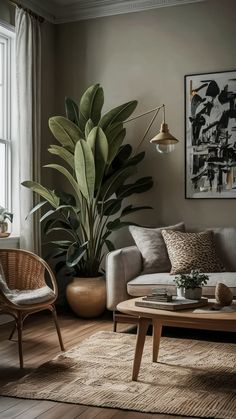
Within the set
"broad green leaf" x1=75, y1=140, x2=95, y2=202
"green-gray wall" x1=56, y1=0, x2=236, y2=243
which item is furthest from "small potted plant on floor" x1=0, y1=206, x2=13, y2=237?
"green-gray wall" x1=56, y1=0, x2=236, y2=243

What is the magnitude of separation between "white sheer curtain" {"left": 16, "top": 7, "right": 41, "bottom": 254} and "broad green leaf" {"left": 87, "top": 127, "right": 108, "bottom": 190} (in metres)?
0.65

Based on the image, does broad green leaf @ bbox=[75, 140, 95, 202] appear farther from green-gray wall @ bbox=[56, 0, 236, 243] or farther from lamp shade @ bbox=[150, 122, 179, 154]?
green-gray wall @ bbox=[56, 0, 236, 243]

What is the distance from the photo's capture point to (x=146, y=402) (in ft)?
9.29

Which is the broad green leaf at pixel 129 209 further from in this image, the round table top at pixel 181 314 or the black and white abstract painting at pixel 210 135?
the round table top at pixel 181 314

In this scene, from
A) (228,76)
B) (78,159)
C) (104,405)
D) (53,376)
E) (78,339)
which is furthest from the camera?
(228,76)

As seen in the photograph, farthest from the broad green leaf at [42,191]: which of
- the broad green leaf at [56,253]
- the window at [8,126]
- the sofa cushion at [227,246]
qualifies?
the sofa cushion at [227,246]

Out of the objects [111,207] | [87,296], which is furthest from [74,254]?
[111,207]

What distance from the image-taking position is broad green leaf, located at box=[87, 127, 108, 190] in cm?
483

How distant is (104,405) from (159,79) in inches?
140

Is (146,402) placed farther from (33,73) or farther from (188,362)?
(33,73)

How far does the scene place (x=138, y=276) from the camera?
4.71 m

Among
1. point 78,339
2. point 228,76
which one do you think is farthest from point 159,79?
point 78,339

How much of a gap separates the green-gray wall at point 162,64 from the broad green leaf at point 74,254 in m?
0.66

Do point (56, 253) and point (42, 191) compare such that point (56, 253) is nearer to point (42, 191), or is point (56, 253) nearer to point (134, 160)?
point (42, 191)
